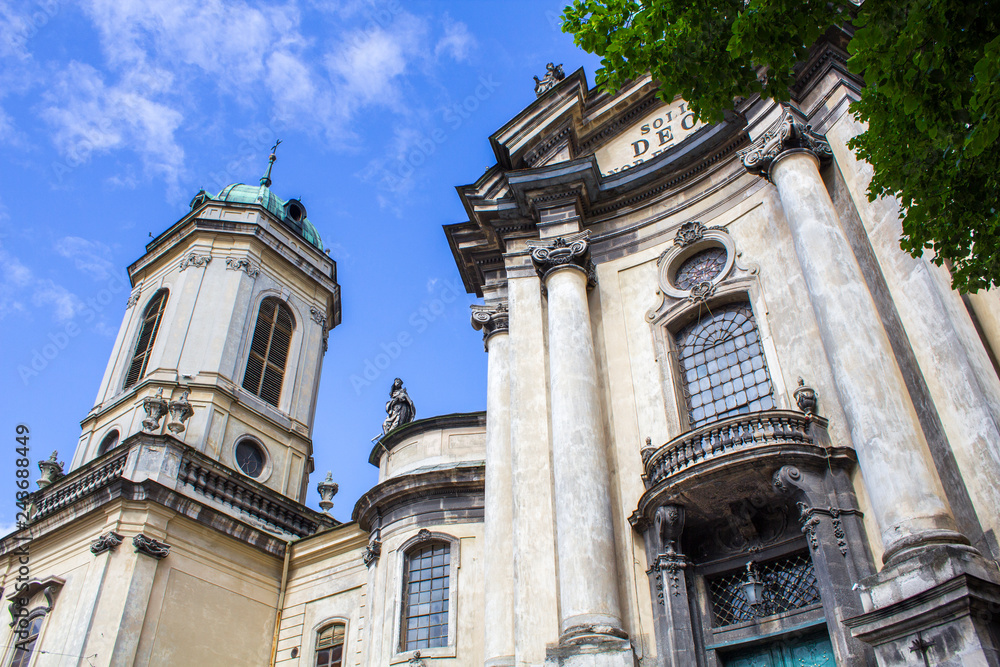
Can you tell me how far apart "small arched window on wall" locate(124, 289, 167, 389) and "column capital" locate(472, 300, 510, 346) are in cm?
1273

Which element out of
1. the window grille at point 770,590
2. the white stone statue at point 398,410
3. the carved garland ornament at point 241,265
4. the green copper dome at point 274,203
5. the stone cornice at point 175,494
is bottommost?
the window grille at point 770,590

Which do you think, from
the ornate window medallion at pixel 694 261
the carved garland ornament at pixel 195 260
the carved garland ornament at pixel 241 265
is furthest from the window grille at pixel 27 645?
the ornate window medallion at pixel 694 261

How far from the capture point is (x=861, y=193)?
1131 centimetres

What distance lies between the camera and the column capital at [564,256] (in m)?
14.4

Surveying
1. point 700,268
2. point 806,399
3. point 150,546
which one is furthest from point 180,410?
point 806,399

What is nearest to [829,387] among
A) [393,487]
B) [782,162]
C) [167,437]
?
[782,162]

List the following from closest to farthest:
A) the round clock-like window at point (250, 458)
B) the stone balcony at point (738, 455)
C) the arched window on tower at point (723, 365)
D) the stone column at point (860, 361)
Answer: the stone column at point (860, 361) < the stone balcony at point (738, 455) < the arched window on tower at point (723, 365) < the round clock-like window at point (250, 458)

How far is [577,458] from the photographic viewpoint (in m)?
11.9

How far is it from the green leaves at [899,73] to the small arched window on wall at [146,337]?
20826 mm

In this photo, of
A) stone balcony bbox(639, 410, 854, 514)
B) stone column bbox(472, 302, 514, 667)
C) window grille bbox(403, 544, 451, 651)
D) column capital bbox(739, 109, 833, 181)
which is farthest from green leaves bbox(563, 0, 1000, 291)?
window grille bbox(403, 544, 451, 651)

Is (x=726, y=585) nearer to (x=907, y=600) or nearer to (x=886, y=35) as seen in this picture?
(x=907, y=600)

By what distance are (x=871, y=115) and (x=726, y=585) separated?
277 inches

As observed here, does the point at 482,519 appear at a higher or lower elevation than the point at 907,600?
higher

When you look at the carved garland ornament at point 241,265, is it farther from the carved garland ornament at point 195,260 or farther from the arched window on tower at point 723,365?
the arched window on tower at point 723,365
